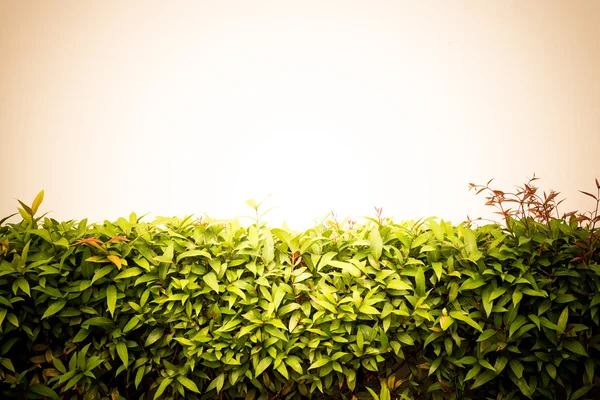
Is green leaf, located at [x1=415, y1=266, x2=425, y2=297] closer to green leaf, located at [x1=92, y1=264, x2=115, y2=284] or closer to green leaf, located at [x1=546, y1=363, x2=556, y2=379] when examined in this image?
green leaf, located at [x1=546, y1=363, x2=556, y2=379]

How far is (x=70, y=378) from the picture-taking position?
206 centimetres

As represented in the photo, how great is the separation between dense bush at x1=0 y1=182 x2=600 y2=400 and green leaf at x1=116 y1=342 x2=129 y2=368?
0.04 feet

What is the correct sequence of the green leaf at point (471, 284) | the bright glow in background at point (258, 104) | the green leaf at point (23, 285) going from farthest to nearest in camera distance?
the bright glow in background at point (258, 104) < the green leaf at point (471, 284) < the green leaf at point (23, 285)

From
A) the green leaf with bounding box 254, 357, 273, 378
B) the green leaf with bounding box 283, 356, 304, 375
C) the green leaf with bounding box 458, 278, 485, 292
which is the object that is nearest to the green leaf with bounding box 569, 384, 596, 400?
the green leaf with bounding box 458, 278, 485, 292

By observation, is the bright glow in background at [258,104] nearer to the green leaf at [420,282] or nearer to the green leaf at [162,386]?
the green leaf at [420,282]

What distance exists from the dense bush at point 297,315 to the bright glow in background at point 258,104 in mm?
1696

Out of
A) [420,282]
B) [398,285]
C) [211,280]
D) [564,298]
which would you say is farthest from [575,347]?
[211,280]

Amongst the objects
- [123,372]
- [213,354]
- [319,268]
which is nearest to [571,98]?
[319,268]

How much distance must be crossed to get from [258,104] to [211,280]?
7.67ft

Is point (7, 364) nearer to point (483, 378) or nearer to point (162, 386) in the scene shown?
point (162, 386)

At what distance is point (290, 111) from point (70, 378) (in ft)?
9.60

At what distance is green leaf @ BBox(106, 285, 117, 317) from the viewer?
2.01 metres

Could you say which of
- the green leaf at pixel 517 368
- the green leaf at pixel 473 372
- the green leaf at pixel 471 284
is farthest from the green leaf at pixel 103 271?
the green leaf at pixel 517 368

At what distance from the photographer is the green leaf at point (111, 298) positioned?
2.01 metres
